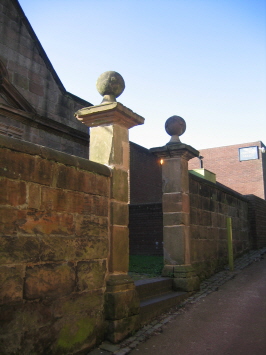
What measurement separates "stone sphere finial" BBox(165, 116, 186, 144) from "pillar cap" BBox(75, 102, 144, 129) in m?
2.10

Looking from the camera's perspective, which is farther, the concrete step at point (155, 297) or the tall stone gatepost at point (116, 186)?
the concrete step at point (155, 297)

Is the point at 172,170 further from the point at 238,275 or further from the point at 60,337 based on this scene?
the point at 60,337

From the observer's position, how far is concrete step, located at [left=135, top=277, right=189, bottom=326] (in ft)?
15.7

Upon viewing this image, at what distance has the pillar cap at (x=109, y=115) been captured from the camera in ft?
14.8

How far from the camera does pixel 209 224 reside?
7883 mm

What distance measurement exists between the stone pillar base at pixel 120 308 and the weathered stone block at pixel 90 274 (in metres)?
0.17

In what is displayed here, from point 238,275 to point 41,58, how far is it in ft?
23.7

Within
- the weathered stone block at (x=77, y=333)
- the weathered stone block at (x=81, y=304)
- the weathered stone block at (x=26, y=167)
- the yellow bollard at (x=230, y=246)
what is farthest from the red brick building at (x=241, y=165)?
the weathered stone block at (x=26, y=167)

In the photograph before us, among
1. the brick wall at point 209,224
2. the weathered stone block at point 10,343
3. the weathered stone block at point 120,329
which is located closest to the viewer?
the weathered stone block at point 10,343

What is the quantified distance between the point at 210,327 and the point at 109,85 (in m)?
3.51

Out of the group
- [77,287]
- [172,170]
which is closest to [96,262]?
[77,287]

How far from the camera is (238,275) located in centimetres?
788

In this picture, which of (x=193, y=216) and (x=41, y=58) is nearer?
(x=193, y=216)

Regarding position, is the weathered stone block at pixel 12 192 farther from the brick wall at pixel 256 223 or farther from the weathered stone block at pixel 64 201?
the brick wall at pixel 256 223
